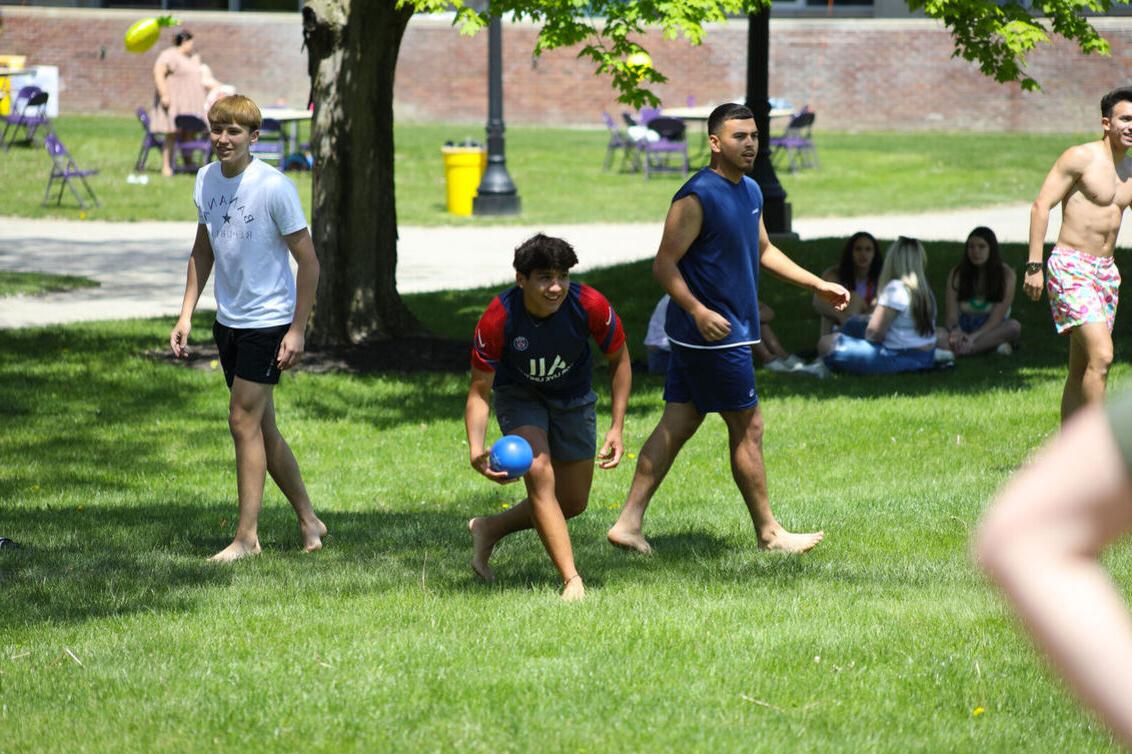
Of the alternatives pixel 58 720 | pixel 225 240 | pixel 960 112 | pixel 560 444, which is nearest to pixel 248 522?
pixel 225 240

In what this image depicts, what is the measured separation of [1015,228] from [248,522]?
16.4m

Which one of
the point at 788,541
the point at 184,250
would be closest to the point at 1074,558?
the point at 788,541

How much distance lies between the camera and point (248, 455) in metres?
6.71

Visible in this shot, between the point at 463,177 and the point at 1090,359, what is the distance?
16908 millimetres

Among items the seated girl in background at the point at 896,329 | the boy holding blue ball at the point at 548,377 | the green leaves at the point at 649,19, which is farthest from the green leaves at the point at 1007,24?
the boy holding blue ball at the point at 548,377

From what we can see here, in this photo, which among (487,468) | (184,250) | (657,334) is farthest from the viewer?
(184,250)

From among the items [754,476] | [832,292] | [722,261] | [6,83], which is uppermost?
[6,83]

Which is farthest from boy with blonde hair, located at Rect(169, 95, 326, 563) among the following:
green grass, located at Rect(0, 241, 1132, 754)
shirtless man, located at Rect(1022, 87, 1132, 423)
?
shirtless man, located at Rect(1022, 87, 1132, 423)

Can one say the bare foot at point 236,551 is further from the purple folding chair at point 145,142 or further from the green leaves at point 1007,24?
the purple folding chair at point 145,142

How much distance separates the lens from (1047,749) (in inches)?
167

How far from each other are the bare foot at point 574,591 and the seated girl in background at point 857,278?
695cm

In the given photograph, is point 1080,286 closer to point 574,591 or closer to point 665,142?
point 574,591

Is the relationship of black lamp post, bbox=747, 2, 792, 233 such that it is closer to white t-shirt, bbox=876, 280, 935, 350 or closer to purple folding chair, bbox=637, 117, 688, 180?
white t-shirt, bbox=876, 280, 935, 350

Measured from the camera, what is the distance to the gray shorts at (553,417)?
5883 millimetres
